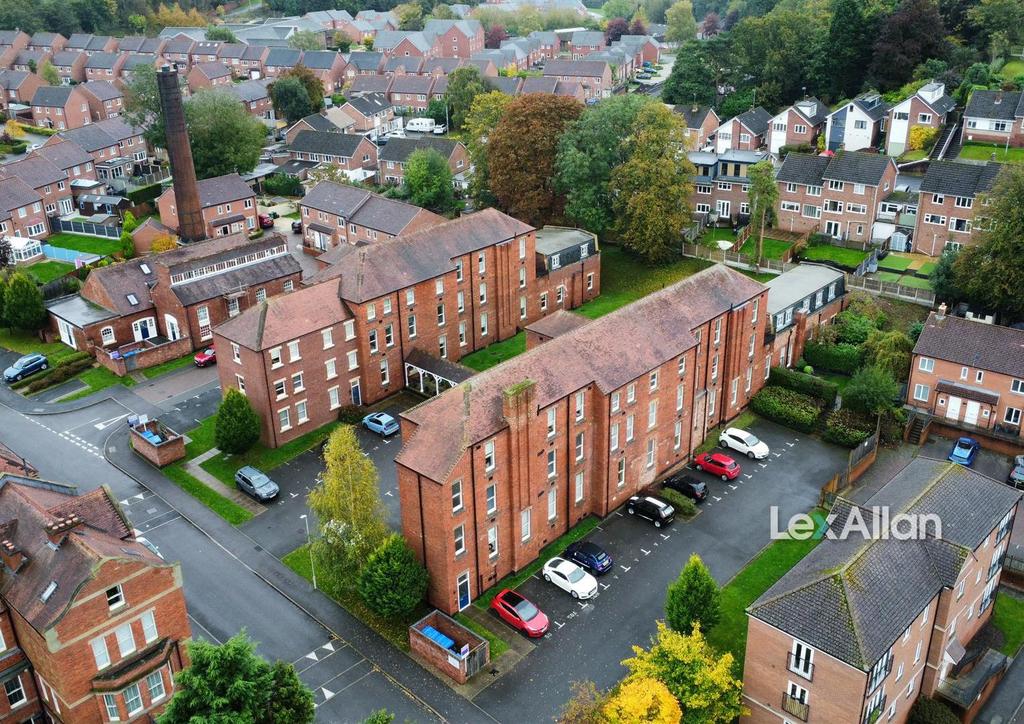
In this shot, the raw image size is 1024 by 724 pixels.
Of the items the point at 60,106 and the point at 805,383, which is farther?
the point at 60,106

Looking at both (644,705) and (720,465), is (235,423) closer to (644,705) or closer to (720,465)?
(720,465)

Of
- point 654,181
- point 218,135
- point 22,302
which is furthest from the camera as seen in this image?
point 218,135

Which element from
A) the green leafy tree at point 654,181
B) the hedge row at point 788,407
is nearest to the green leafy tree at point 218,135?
the green leafy tree at point 654,181

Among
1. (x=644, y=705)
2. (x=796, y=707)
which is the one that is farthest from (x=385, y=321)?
(x=796, y=707)

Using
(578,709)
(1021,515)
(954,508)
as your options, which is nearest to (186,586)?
(578,709)

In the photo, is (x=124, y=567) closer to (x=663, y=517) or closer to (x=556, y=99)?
(x=663, y=517)

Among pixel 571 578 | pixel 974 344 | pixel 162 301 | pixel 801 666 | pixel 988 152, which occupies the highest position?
pixel 988 152

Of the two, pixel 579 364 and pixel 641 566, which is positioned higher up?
pixel 579 364

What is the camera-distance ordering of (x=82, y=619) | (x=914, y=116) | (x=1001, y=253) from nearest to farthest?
(x=82, y=619) → (x=1001, y=253) → (x=914, y=116)
